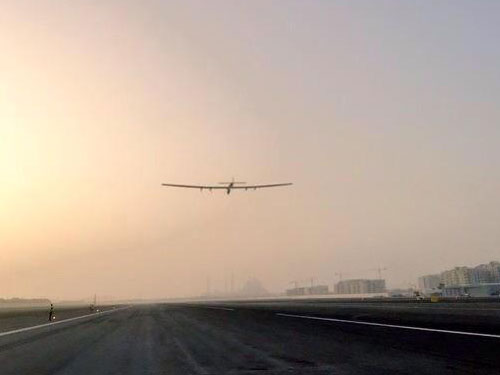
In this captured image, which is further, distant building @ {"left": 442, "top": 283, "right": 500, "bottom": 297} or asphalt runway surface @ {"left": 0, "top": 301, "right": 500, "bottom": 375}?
distant building @ {"left": 442, "top": 283, "right": 500, "bottom": 297}

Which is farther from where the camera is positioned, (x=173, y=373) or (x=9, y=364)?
(x=9, y=364)

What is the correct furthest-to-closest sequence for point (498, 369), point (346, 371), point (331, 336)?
point (331, 336), point (346, 371), point (498, 369)

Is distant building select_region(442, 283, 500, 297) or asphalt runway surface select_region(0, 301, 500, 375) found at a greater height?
distant building select_region(442, 283, 500, 297)

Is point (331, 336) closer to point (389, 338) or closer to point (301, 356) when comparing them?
point (389, 338)

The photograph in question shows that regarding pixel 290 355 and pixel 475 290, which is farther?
pixel 475 290

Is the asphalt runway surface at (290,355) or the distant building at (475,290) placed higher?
the distant building at (475,290)

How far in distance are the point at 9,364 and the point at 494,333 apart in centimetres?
1301

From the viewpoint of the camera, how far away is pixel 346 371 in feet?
27.7

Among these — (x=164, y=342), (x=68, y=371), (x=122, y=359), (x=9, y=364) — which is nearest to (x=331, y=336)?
(x=164, y=342)

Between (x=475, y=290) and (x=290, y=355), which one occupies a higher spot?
(x=475, y=290)

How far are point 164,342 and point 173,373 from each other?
6.85 metres

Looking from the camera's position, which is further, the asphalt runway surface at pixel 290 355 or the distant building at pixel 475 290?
the distant building at pixel 475 290

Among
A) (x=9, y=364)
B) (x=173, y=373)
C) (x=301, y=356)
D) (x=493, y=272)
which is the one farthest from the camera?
(x=493, y=272)

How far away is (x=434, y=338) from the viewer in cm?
1259
